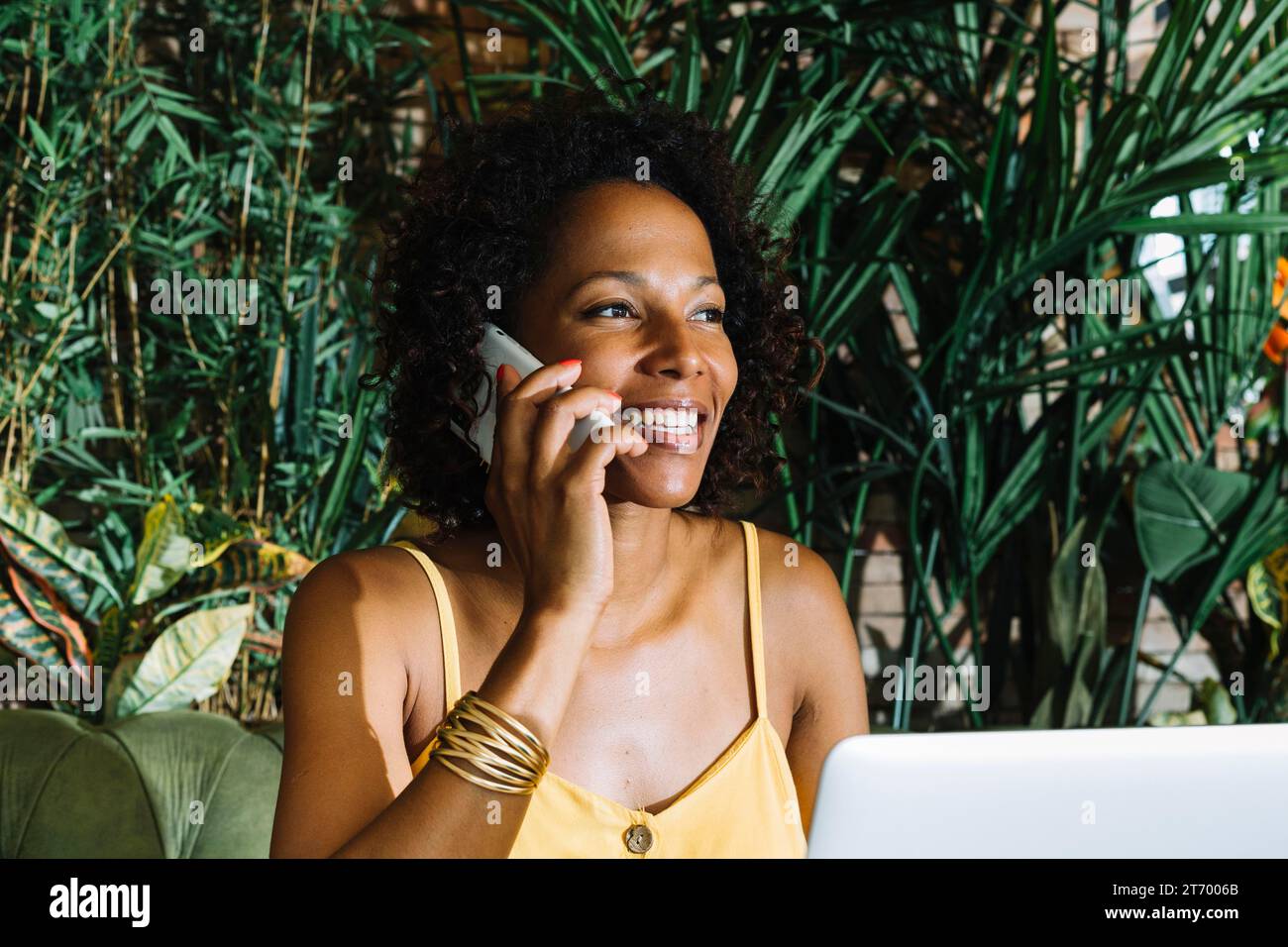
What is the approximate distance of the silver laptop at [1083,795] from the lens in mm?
632

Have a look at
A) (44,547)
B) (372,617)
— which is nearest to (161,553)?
(44,547)

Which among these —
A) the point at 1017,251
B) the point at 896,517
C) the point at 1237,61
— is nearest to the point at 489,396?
the point at 1017,251

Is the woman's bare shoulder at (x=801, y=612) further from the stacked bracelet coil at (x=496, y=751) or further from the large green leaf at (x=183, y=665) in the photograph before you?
the large green leaf at (x=183, y=665)

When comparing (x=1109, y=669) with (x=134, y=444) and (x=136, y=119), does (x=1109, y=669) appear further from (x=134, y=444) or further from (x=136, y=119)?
(x=136, y=119)

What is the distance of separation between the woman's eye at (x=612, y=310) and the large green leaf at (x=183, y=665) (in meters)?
0.96

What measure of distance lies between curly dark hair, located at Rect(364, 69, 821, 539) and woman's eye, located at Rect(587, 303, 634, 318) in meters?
0.10

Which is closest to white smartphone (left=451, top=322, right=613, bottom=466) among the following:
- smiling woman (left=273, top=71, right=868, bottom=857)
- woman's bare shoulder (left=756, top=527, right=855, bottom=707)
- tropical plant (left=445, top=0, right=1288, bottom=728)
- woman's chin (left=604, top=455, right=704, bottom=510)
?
smiling woman (left=273, top=71, right=868, bottom=857)

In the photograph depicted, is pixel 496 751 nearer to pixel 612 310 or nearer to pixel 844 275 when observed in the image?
pixel 612 310

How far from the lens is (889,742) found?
0.65 m

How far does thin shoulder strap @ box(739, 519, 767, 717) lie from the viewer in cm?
131

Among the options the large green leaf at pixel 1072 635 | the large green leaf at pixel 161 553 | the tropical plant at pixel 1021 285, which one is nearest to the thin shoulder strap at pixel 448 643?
the large green leaf at pixel 161 553

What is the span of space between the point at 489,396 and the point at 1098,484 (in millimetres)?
1781

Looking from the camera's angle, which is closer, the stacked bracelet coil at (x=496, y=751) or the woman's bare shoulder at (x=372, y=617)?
the stacked bracelet coil at (x=496, y=751)

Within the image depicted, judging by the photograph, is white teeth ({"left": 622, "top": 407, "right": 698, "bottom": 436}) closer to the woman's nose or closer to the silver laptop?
the woman's nose
